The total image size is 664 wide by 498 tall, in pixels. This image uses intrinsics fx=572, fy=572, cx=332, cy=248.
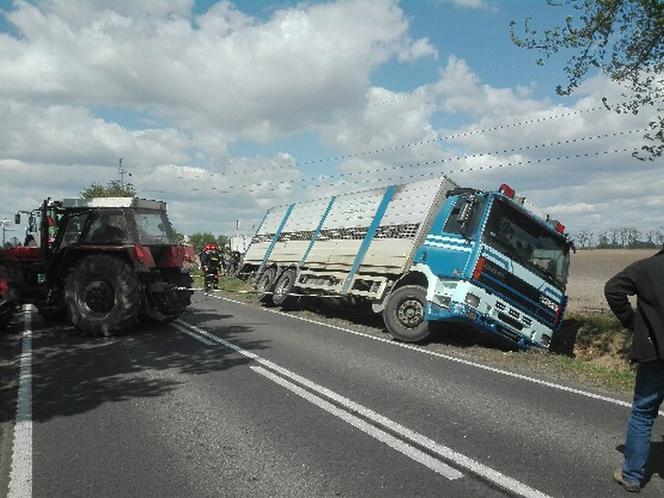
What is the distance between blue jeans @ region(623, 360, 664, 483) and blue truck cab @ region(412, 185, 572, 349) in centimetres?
547

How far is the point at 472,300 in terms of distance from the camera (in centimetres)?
949

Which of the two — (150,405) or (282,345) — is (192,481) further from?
(282,345)

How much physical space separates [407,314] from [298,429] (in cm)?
571

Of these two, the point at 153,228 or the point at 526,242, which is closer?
the point at 526,242

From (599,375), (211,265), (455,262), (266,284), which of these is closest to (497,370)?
(599,375)

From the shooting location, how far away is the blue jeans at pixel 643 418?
12.7 ft

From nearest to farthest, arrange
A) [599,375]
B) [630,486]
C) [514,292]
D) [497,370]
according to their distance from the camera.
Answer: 1. [630,486]
2. [599,375]
3. [497,370]
4. [514,292]

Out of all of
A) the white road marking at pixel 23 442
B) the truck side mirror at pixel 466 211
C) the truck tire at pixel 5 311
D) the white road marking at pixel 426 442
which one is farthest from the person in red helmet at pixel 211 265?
the white road marking at pixel 426 442

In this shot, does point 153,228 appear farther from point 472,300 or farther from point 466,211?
point 472,300

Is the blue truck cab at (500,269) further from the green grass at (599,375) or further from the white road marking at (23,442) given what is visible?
the white road marking at (23,442)

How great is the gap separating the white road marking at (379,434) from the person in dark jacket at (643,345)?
1174 millimetres

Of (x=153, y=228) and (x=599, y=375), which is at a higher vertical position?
(x=153, y=228)

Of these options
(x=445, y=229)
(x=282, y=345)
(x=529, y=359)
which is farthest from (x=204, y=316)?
(x=529, y=359)

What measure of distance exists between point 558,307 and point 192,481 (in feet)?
26.4
